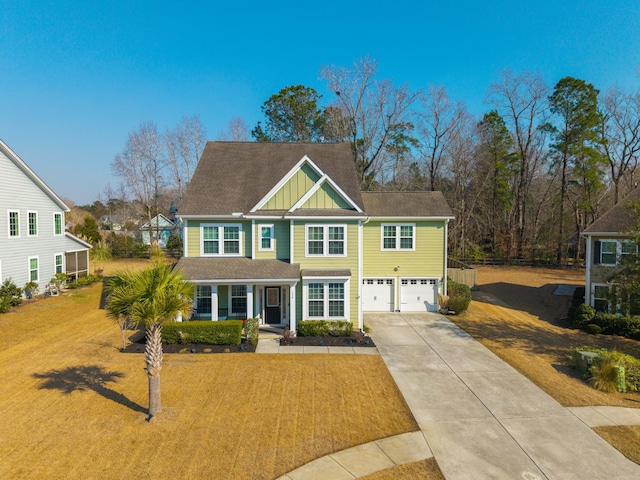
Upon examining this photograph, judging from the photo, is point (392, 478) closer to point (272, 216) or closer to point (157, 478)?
point (157, 478)

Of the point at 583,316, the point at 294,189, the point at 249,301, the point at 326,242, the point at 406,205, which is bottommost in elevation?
the point at 583,316

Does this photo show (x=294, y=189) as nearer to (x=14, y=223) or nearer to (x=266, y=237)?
(x=266, y=237)

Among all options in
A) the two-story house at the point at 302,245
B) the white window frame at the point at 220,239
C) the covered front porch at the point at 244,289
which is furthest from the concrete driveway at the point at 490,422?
the white window frame at the point at 220,239

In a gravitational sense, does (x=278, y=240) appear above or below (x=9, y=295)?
above

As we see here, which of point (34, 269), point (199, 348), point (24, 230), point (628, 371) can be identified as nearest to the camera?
point (628, 371)

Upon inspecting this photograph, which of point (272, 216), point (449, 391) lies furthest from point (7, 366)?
point (449, 391)

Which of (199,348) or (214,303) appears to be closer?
(199,348)

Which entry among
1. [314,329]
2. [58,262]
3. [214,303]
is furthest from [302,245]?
[58,262]
